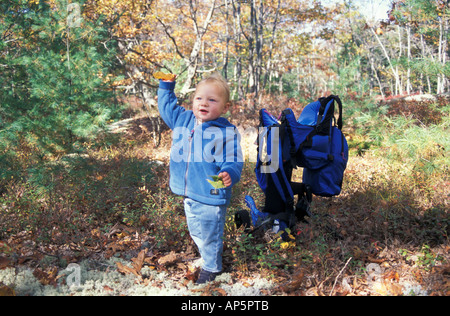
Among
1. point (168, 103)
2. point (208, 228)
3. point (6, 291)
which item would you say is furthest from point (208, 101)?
point (6, 291)

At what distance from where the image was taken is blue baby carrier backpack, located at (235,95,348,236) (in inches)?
144

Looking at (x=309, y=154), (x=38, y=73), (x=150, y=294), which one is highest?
(x=38, y=73)

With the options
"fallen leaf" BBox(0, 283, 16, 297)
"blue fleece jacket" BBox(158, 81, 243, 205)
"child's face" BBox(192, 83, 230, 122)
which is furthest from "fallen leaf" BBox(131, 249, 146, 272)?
"child's face" BBox(192, 83, 230, 122)

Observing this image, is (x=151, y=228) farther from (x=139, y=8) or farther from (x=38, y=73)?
(x=139, y=8)

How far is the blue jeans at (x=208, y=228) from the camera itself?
294 centimetres

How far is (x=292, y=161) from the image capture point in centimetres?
375

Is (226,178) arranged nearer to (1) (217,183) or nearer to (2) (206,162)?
(1) (217,183)

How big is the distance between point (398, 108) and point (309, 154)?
7.38 metres

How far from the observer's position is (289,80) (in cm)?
2980

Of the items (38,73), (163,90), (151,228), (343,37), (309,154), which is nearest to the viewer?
(163,90)

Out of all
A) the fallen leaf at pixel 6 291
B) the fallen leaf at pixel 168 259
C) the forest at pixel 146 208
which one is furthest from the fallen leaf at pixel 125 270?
the fallen leaf at pixel 6 291

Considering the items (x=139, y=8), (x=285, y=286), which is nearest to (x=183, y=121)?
(x=285, y=286)

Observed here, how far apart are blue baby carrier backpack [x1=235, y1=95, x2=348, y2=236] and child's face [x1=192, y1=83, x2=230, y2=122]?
83 cm

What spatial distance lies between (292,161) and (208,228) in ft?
4.25
